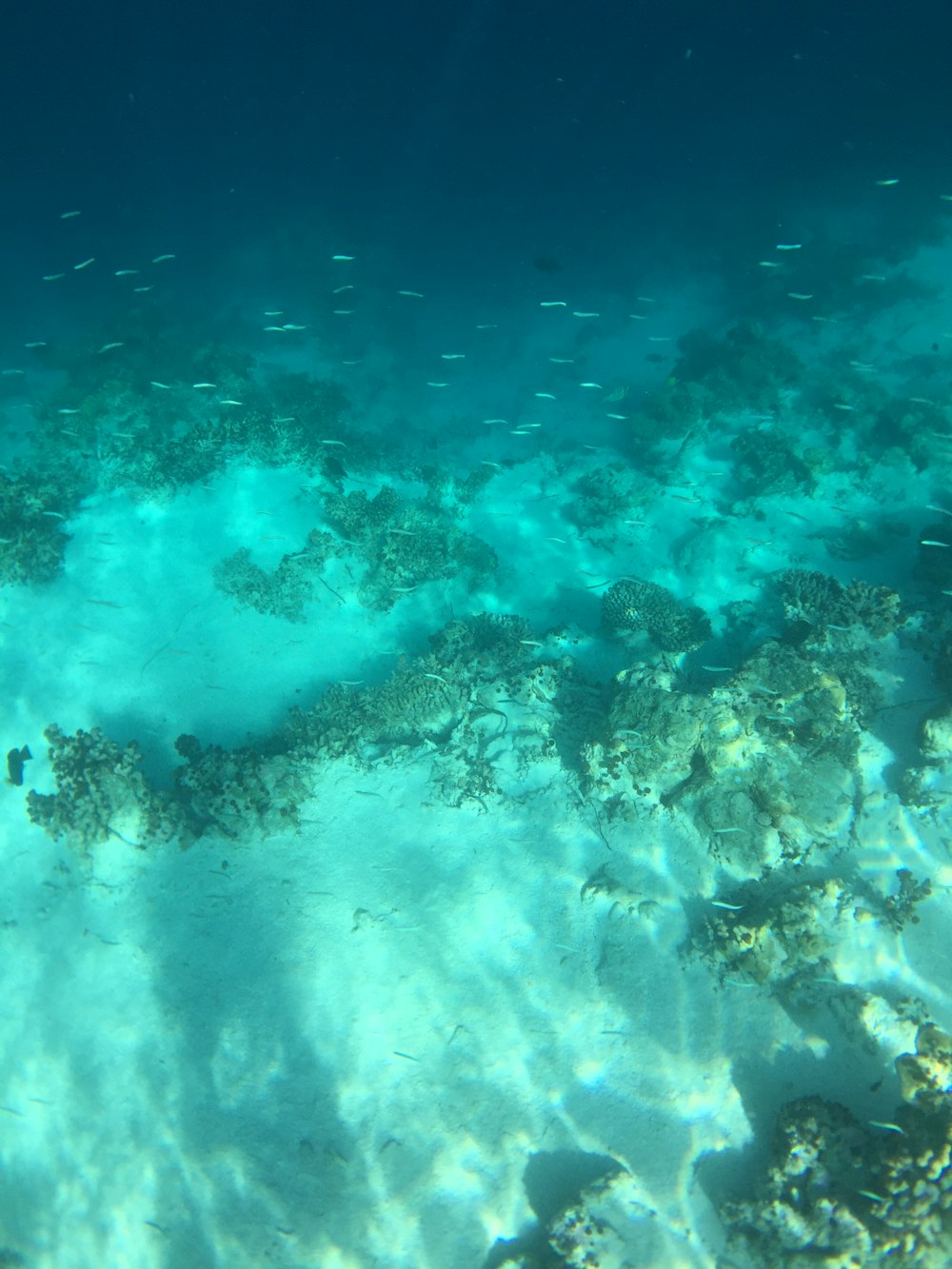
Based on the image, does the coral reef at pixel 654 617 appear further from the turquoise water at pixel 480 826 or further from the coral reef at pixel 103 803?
the coral reef at pixel 103 803

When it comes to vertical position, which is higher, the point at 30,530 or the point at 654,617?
the point at 30,530

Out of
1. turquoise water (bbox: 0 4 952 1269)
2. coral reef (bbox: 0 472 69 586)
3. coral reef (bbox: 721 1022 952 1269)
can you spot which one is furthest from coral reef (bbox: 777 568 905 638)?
coral reef (bbox: 0 472 69 586)

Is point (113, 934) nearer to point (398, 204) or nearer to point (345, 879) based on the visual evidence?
point (345, 879)

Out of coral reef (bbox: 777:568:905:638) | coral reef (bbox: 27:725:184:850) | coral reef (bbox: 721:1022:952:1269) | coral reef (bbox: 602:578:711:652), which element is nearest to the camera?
coral reef (bbox: 721:1022:952:1269)

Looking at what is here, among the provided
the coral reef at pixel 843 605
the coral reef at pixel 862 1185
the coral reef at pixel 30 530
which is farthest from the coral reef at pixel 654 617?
the coral reef at pixel 30 530

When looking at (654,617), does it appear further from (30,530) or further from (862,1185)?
(30,530)

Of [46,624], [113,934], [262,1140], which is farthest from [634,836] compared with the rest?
[46,624]

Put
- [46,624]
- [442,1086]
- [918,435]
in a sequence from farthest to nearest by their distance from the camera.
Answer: [918,435] → [46,624] → [442,1086]

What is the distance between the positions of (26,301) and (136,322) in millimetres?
13161

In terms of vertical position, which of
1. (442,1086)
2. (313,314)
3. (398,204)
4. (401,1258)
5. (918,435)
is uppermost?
(398,204)

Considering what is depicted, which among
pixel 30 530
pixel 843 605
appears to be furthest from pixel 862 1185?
pixel 30 530

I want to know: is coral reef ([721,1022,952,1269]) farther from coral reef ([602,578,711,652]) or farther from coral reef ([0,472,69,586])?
coral reef ([0,472,69,586])

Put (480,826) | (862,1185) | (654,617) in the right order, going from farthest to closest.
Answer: (654,617), (480,826), (862,1185)

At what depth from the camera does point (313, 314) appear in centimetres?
2592
